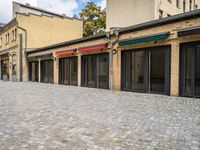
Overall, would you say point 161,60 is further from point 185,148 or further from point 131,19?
point 131,19

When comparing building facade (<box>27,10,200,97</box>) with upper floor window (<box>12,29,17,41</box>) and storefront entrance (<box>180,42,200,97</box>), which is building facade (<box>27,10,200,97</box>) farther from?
upper floor window (<box>12,29,17,41</box>)

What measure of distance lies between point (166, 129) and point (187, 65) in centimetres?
586

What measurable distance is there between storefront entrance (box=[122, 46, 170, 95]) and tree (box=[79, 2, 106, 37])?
68.5ft

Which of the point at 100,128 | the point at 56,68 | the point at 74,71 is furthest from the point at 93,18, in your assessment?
the point at 100,128

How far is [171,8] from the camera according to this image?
22.7 meters

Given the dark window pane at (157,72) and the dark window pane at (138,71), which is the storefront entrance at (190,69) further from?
the dark window pane at (138,71)

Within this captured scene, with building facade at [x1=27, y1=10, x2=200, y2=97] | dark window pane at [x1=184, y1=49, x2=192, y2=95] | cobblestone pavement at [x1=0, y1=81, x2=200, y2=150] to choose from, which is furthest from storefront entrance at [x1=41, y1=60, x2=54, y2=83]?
dark window pane at [x1=184, y1=49, x2=192, y2=95]

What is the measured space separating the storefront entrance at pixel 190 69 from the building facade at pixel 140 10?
37.6 feet

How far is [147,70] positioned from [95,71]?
4718 millimetres

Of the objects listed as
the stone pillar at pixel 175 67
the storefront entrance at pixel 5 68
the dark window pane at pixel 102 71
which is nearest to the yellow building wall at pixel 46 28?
the storefront entrance at pixel 5 68

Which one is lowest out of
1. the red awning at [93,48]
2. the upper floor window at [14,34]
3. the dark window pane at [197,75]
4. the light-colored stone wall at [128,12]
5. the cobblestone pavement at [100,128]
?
the cobblestone pavement at [100,128]

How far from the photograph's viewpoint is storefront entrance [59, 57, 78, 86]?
667 inches

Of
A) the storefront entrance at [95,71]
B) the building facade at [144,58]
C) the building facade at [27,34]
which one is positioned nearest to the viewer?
the building facade at [144,58]

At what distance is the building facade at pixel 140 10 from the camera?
2042cm
